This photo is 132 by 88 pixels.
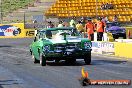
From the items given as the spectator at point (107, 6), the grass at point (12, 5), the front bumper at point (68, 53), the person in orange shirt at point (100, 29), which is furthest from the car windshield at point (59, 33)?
the grass at point (12, 5)

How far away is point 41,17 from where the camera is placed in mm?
58688

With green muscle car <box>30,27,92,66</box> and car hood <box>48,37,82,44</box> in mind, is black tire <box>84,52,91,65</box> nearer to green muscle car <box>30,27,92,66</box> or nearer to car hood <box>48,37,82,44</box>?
green muscle car <box>30,27,92,66</box>

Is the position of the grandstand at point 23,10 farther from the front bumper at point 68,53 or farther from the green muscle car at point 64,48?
the front bumper at point 68,53

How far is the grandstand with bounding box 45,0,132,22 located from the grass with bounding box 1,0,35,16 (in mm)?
8785

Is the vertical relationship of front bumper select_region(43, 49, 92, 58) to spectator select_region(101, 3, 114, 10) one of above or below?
below

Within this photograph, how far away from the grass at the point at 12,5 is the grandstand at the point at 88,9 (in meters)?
8.78

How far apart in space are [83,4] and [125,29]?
18.5 meters

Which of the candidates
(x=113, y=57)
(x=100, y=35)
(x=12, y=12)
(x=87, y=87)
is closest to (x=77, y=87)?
(x=87, y=87)

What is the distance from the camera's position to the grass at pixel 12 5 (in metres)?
69.1

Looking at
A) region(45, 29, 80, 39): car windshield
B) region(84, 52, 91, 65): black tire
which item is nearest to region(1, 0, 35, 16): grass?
region(45, 29, 80, 39): car windshield

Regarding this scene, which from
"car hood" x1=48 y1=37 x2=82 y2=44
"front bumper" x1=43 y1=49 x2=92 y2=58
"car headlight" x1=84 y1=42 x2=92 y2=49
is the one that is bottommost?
"front bumper" x1=43 y1=49 x2=92 y2=58

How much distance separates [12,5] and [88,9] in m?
16.2

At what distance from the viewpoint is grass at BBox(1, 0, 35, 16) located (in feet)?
227

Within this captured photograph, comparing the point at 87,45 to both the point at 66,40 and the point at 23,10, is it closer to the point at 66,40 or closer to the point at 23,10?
the point at 66,40
